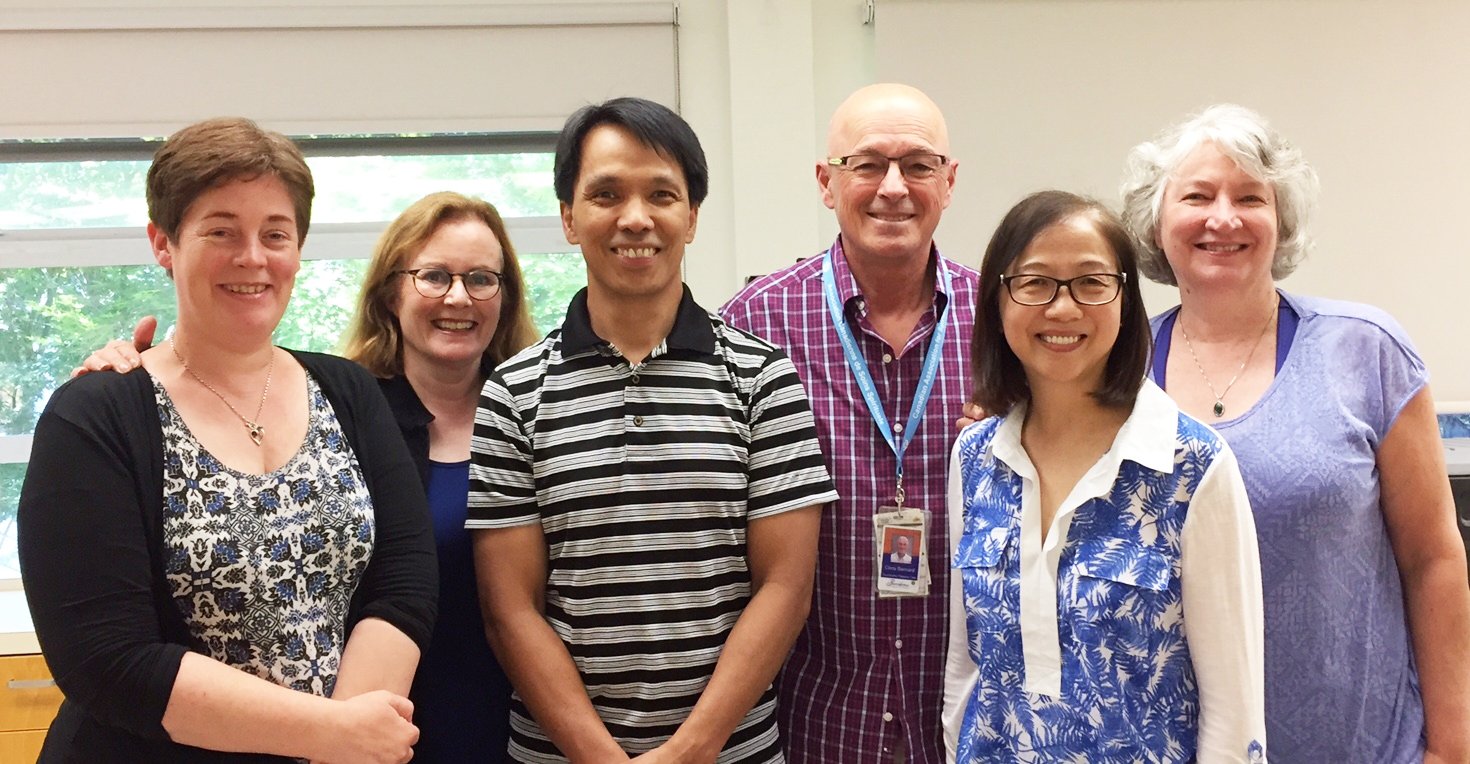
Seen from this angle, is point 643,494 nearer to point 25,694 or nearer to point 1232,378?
point 1232,378

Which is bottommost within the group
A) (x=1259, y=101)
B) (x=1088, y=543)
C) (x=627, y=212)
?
(x=1088, y=543)

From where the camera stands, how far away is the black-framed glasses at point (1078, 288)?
1.45 meters

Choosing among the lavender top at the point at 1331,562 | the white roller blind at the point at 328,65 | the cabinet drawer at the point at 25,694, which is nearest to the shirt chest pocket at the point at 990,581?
the lavender top at the point at 1331,562

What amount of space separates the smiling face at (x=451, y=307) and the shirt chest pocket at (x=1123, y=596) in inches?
48.8

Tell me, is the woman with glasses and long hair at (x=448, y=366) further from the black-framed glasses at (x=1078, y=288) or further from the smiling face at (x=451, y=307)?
the black-framed glasses at (x=1078, y=288)

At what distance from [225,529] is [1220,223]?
1.67m

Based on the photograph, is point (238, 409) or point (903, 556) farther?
point (903, 556)

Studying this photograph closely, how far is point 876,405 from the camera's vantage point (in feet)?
6.08

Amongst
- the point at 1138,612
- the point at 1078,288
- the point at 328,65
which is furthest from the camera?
the point at 328,65

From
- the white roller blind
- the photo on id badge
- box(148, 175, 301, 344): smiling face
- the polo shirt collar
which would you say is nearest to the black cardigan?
box(148, 175, 301, 344): smiling face

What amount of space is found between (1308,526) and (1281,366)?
0.29 meters

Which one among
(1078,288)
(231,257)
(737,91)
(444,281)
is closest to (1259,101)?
(737,91)

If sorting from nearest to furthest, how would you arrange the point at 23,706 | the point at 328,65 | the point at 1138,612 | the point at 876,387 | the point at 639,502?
the point at 1138,612 < the point at 639,502 < the point at 876,387 < the point at 23,706 < the point at 328,65

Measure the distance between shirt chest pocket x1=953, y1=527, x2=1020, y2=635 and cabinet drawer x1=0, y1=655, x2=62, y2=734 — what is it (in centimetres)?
264
